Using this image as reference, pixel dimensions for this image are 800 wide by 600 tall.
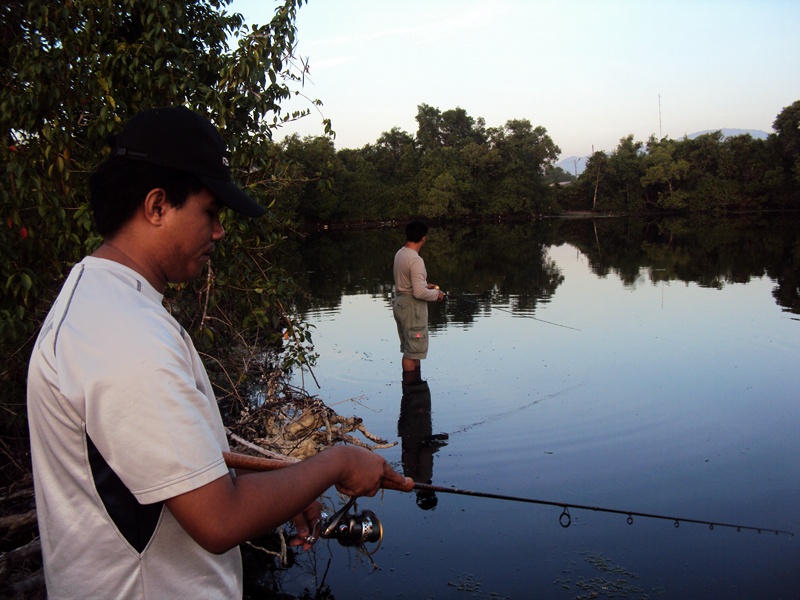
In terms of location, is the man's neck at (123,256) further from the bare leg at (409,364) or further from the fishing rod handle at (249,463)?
the bare leg at (409,364)

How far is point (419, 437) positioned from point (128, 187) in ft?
21.8

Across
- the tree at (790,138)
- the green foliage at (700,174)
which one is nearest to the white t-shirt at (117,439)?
the green foliage at (700,174)

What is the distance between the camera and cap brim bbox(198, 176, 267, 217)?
1.58 metres

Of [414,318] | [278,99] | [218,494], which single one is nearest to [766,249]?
[414,318]

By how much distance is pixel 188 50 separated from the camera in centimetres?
571

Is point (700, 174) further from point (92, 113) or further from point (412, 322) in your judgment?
point (92, 113)

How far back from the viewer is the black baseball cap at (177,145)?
1.52m

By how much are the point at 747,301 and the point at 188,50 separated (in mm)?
14566

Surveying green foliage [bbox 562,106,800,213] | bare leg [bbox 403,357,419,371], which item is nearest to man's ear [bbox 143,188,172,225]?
bare leg [bbox 403,357,419,371]

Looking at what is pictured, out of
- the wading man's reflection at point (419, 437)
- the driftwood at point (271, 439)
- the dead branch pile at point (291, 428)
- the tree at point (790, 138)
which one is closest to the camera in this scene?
the driftwood at point (271, 439)

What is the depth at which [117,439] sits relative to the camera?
1.33 metres

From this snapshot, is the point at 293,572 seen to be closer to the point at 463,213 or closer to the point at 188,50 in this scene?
the point at 188,50

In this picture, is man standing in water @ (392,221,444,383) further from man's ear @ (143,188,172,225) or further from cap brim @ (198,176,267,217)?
man's ear @ (143,188,172,225)

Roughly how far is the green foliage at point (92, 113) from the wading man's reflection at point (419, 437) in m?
1.99
